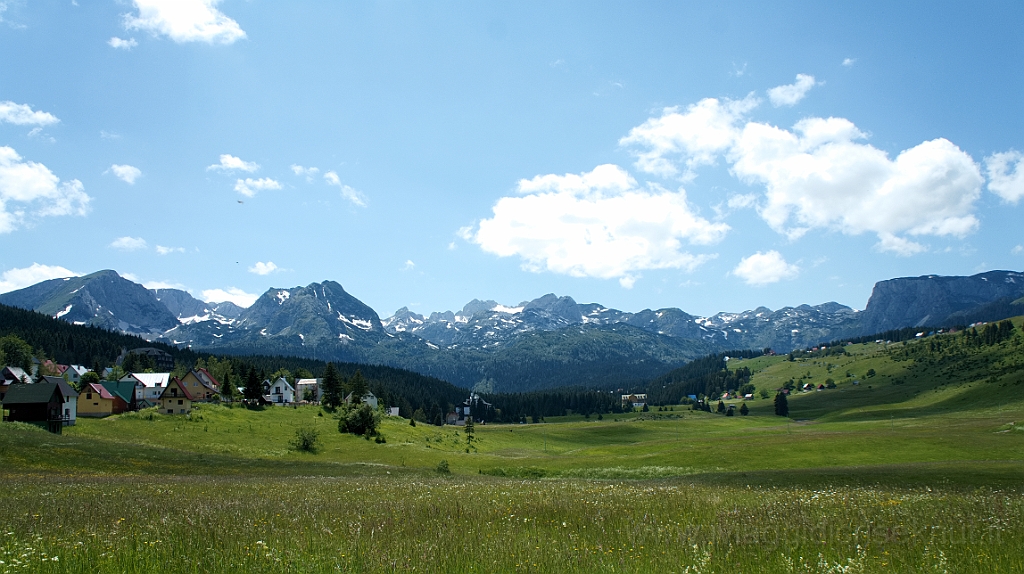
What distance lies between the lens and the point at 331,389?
424 feet

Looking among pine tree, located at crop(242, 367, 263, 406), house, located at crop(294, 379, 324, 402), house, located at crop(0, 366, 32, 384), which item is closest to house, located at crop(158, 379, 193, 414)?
pine tree, located at crop(242, 367, 263, 406)

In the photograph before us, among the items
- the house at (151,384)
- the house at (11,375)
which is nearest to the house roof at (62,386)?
the house at (151,384)

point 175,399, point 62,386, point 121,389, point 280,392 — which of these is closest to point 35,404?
point 62,386

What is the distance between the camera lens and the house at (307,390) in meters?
165

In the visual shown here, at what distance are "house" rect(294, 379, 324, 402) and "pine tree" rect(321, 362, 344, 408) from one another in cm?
3810

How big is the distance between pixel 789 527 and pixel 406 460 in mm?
66538

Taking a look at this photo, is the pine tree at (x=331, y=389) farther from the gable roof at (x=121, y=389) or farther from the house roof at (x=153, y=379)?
the gable roof at (x=121, y=389)

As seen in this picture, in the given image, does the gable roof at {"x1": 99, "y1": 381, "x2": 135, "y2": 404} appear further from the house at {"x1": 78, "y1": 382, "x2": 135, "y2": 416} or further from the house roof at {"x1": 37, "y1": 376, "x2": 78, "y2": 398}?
the house roof at {"x1": 37, "y1": 376, "x2": 78, "y2": 398}

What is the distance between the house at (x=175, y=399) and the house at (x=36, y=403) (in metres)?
29.3

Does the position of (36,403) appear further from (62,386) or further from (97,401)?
(97,401)

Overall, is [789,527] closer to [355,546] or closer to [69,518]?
[355,546]

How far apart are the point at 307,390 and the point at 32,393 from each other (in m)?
90.9

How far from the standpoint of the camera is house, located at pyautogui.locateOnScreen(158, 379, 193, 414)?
4286 inches

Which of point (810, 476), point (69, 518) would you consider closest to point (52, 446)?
point (69, 518)
